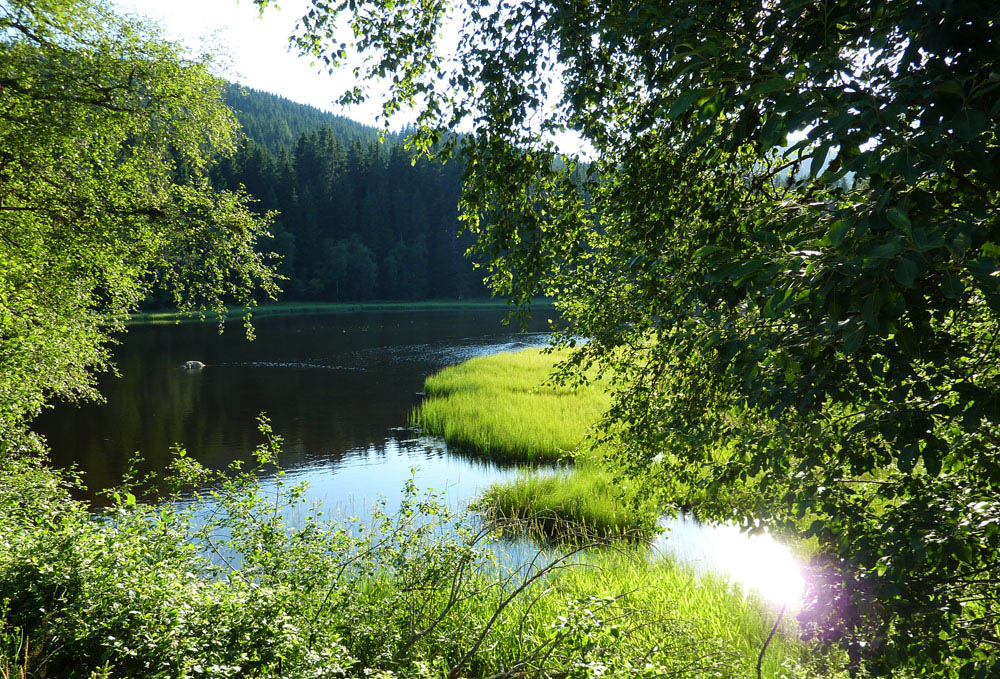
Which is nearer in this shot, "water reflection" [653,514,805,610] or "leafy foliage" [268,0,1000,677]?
"leafy foliage" [268,0,1000,677]

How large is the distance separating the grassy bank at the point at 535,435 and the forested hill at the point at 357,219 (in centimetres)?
5628

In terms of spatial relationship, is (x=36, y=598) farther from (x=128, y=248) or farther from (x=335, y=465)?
(x=335, y=465)

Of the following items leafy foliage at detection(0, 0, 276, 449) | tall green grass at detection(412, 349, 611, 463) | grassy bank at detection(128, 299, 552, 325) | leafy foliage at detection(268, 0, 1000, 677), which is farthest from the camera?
grassy bank at detection(128, 299, 552, 325)

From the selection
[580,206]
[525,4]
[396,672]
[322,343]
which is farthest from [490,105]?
[322,343]

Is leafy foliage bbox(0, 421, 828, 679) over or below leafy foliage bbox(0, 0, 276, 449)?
below

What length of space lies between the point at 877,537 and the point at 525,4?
4267 mm

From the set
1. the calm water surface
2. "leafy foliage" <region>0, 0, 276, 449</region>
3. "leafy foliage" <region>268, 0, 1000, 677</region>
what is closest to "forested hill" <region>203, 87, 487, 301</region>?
the calm water surface

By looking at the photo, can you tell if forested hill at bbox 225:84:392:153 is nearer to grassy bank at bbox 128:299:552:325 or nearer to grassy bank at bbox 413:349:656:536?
grassy bank at bbox 128:299:552:325

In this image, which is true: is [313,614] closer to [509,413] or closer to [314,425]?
[509,413]

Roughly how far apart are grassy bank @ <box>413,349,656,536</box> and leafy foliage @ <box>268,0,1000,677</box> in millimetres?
1438

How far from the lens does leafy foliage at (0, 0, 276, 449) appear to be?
29.0 feet

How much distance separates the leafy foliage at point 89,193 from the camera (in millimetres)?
8828

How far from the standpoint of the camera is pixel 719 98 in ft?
7.34

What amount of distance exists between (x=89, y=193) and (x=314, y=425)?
11478mm
